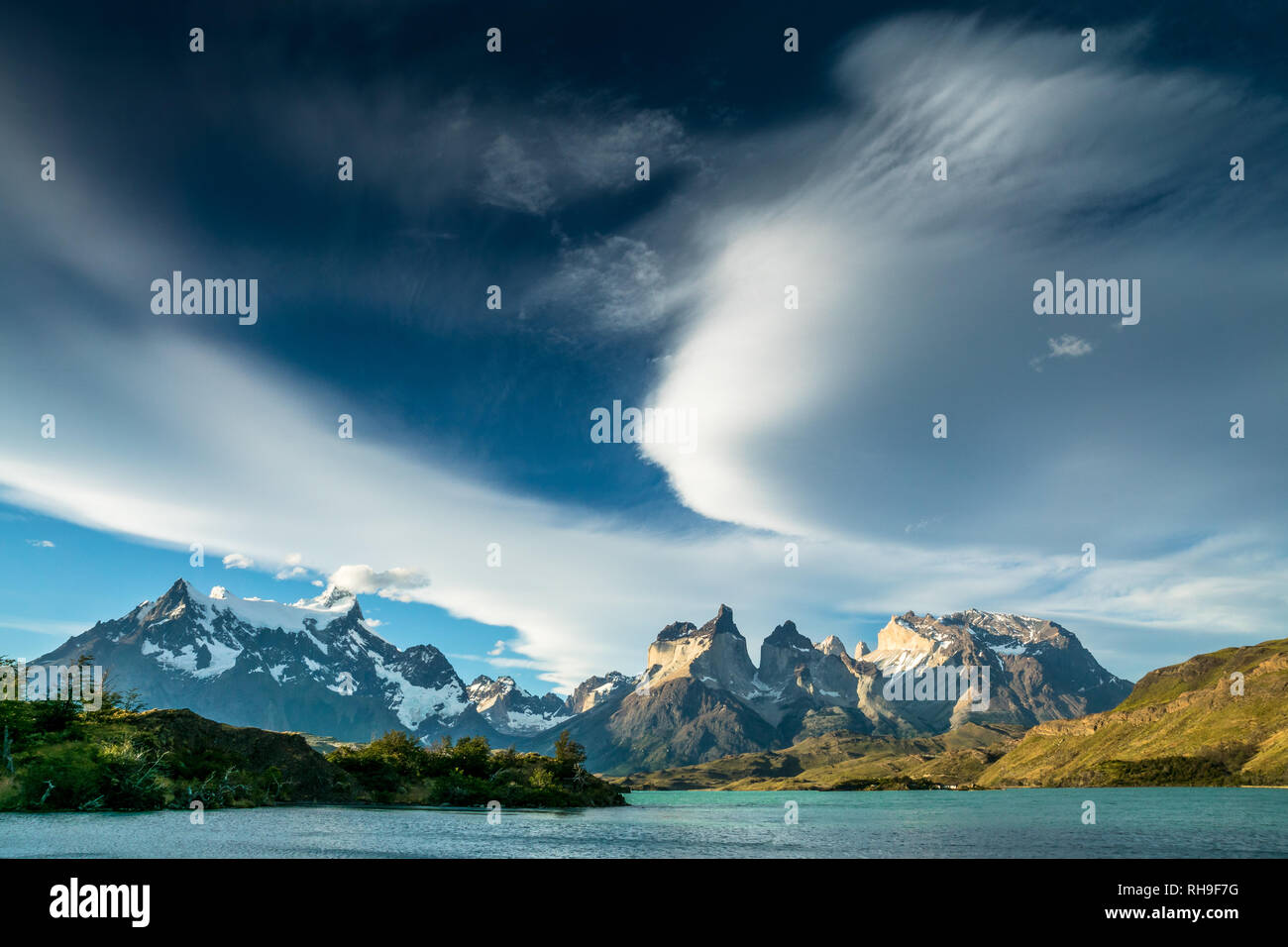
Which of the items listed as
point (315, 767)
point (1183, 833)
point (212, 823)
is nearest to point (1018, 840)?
point (1183, 833)

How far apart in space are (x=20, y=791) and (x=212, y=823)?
2963 centimetres

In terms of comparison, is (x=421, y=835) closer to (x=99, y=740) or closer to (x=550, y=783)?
(x=99, y=740)

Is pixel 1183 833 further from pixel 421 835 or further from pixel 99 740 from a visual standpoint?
pixel 99 740

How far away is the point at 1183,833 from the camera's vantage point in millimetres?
108625

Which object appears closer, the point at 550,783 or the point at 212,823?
the point at 212,823

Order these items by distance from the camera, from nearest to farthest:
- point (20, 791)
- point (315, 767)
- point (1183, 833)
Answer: point (20, 791), point (1183, 833), point (315, 767)

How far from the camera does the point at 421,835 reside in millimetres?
84562

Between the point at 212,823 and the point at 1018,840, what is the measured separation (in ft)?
328
